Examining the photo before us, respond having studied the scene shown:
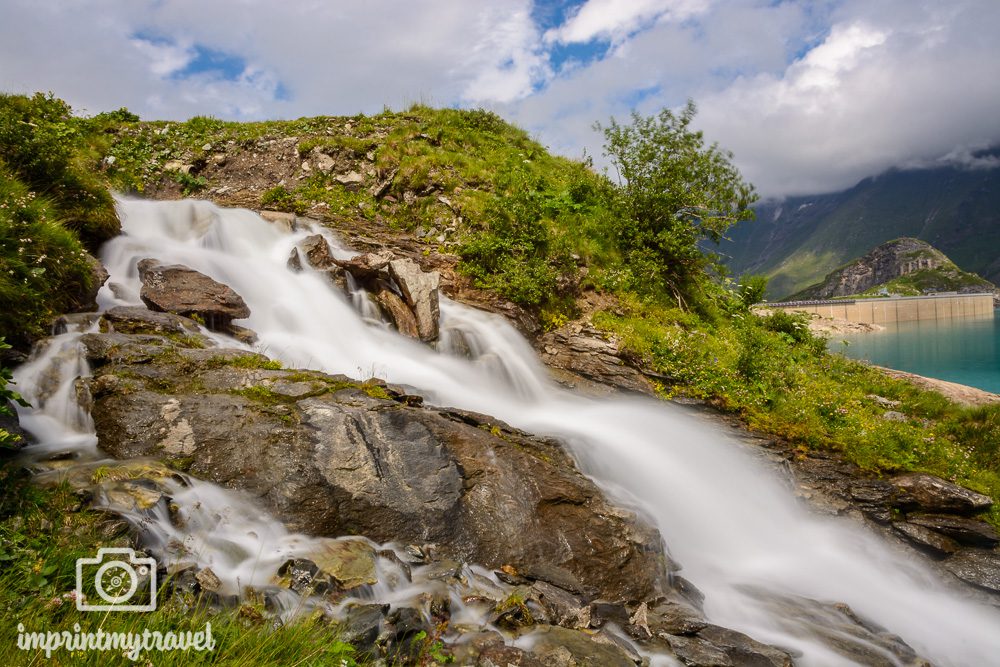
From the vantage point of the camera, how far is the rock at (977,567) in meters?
7.60

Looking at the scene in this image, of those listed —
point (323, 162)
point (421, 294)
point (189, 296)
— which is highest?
point (323, 162)

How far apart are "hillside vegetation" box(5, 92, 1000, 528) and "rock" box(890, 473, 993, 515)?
19.0 inches

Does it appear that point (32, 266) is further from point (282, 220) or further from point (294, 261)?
point (282, 220)

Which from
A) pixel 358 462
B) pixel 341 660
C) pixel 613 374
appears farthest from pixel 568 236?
pixel 341 660

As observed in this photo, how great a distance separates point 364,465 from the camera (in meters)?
5.68

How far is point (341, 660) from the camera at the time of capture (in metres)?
3.29

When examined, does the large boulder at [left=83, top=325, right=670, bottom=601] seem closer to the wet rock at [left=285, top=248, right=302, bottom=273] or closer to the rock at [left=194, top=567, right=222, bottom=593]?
the rock at [left=194, top=567, right=222, bottom=593]

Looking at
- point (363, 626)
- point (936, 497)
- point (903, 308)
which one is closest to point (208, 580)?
point (363, 626)

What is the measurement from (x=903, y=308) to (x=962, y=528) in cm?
10894

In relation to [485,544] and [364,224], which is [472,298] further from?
[485,544]

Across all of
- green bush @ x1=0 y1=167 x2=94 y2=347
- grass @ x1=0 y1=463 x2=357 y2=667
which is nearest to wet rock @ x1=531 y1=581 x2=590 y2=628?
grass @ x1=0 y1=463 x2=357 y2=667

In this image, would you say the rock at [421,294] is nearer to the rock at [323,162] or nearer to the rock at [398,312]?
the rock at [398,312]

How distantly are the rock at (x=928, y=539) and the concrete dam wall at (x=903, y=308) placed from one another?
89.5 meters

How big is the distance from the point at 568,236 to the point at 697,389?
6069 millimetres
